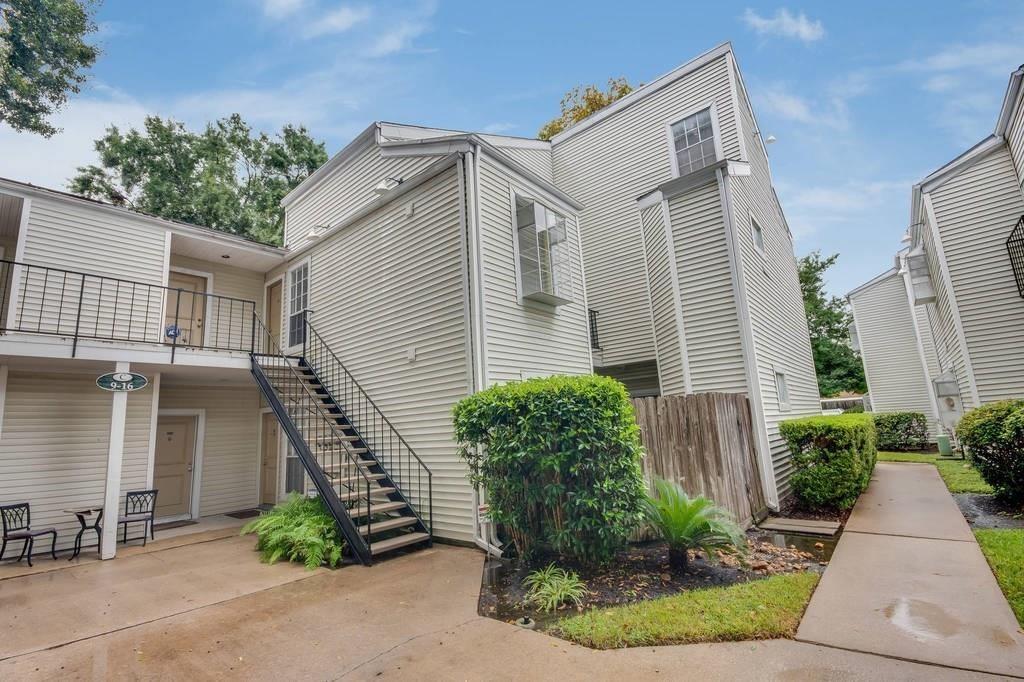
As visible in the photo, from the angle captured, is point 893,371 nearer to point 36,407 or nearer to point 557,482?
point 557,482

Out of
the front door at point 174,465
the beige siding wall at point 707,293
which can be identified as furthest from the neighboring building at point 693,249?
the front door at point 174,465

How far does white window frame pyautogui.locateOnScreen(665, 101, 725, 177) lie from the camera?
32.6 ft

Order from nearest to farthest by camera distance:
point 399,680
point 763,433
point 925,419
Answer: point 399,680, point 763,433, point 925,419

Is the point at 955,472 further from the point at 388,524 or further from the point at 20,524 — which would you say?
the point at 20,524

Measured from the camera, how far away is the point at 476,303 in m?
6.31

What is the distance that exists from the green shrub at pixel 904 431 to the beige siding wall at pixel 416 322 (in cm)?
1574

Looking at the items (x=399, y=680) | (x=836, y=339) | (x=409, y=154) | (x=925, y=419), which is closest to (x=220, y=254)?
(x=409, y=154)

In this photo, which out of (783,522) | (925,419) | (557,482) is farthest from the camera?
(925,419)

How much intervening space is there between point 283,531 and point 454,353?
3145mm

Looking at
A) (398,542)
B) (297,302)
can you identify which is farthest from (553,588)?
(297,302)

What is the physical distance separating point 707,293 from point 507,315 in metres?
3.77

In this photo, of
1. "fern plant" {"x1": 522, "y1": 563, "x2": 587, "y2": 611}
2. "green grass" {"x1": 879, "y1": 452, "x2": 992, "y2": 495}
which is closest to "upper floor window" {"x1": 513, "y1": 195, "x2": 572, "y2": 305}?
"fern plant" {"x1": 522, "y1": 563, "x2": 587, "y2": 611}

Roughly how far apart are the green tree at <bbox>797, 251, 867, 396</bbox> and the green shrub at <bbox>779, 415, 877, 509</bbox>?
21.6 metres

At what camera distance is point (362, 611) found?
4.03 m
